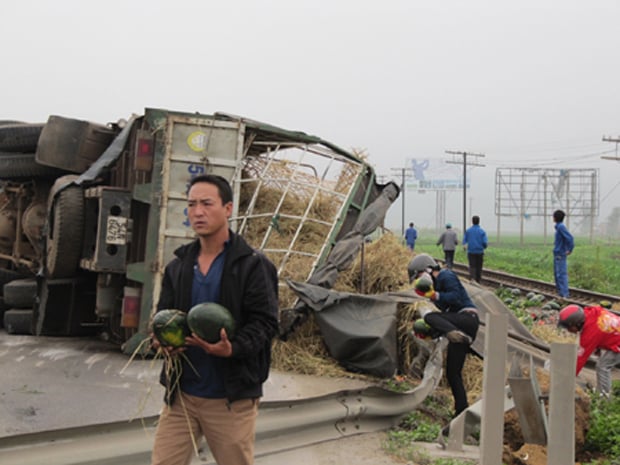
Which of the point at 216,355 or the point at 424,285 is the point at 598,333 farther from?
the point at 216,355

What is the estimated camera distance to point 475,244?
16.7 m

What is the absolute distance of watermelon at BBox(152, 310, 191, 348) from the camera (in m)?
2.96

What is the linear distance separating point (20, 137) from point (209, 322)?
6.89 metres

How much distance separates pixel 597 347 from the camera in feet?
23.1

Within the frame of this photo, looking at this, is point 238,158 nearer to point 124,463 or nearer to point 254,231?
point 254,231

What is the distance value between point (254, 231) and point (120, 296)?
168 cm

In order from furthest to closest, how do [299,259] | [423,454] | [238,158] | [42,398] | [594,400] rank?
[299,259]
[238,158]
[594,400]
[42,398]
[423,454]

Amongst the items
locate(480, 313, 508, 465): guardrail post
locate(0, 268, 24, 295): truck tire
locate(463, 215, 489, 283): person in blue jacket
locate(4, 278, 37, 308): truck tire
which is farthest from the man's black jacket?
locate(463, 215, 489, 283): person in blue jacket

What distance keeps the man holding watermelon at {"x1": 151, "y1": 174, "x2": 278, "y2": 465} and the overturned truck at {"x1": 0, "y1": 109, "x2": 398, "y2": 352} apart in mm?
3778

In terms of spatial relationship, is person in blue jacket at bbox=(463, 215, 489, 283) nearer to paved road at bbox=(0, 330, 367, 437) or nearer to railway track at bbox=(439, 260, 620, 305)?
railway track at bbox=(439, 260, 620, 305)

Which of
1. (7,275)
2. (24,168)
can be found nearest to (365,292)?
(24,168)

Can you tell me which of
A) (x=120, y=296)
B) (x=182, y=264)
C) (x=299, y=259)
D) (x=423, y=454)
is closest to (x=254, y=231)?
(x=299, y=259)

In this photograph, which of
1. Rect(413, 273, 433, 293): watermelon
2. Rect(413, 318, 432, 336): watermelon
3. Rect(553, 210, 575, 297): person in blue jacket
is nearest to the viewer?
Rect(413, 273, 433, 293): watermelon

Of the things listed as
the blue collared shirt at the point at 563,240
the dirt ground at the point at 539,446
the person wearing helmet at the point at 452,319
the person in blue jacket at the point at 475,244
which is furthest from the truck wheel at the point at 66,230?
the person in blue jacket at the point at 475,244
